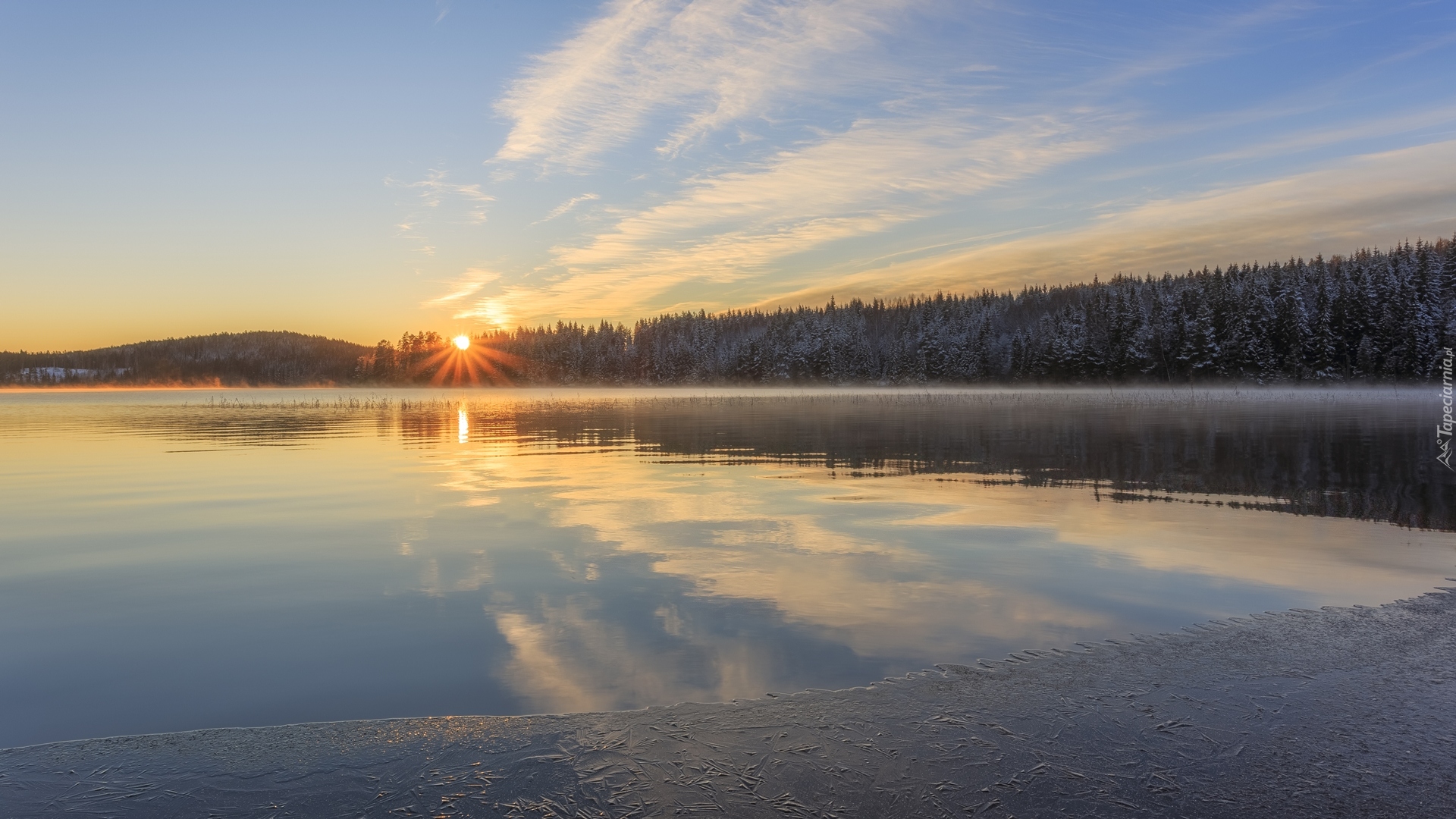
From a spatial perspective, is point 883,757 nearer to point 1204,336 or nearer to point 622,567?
point 622,567

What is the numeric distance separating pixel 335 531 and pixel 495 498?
393 centimetres

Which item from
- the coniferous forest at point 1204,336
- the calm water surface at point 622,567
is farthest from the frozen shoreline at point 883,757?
the coniferous forest at point 1204,336

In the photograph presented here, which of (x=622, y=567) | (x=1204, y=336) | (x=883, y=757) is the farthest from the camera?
(x=1204, y=336)

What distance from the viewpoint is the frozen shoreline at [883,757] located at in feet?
16.1

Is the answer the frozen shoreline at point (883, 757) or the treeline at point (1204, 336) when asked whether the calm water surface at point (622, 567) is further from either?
the treeline at point (1204, 336)

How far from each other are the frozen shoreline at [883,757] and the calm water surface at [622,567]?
497 mm

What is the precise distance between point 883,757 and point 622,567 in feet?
20.6

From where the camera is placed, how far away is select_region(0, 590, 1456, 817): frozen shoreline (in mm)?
4918

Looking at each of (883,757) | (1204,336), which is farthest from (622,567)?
(1204,336)

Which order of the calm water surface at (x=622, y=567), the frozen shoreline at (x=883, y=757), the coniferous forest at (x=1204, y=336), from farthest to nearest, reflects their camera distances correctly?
the coniferous forest at (x=1204, y=336) < the calm water surface at (x=622, y=567) < the frozen shoreline at (x=883, y=757)

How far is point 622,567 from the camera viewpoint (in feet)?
37.0

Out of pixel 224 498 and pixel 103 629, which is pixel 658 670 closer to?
pixel 103 629

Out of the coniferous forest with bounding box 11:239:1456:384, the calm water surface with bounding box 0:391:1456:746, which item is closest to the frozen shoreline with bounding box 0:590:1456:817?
the calm water surface with bounding box 0:391:1456:746

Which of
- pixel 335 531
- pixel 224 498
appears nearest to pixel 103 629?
pixel 335 531
